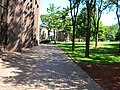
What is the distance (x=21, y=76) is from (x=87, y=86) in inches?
133

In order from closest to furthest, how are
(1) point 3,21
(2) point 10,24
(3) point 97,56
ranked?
1. (1) point 3,21
2. (3) point 97,56
3. (2) point 10,24

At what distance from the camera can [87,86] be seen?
10.9 meters

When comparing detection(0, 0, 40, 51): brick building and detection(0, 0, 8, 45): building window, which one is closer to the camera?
detection(0, 0, 8, 45): building window

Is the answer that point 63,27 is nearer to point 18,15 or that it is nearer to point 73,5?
point 73,5

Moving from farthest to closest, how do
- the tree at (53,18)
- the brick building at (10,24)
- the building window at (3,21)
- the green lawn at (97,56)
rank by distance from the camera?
the tree at (53,18)
the brick building at (10,24)
the building window at (3,21)
the green lawn at (97,56)

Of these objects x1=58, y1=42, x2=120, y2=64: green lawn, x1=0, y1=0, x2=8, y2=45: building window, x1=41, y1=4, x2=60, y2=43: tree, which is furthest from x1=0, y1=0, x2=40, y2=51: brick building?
x1=41, y1=4, x2=60, y2=43: tree

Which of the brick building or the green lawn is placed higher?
the brick building

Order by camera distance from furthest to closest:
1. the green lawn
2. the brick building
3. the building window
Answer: the brick building
the building window
the green lawn

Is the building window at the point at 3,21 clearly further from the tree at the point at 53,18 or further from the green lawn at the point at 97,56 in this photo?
the tree at the point at 53,18

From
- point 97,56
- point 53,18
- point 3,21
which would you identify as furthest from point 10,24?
point 53,18

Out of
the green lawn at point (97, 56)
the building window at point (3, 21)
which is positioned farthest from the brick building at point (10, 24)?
the green lawn at point (97, 56)

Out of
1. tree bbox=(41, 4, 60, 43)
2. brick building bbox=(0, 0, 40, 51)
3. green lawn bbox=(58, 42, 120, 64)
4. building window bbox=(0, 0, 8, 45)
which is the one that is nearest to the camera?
green lawn bbox=(58, 42, 120, 64)

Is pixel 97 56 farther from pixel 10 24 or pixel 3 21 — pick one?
pixel 3 21

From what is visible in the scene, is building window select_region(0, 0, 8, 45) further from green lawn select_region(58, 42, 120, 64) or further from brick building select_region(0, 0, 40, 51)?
green lawn select_region(58, 42, 120, 64)
